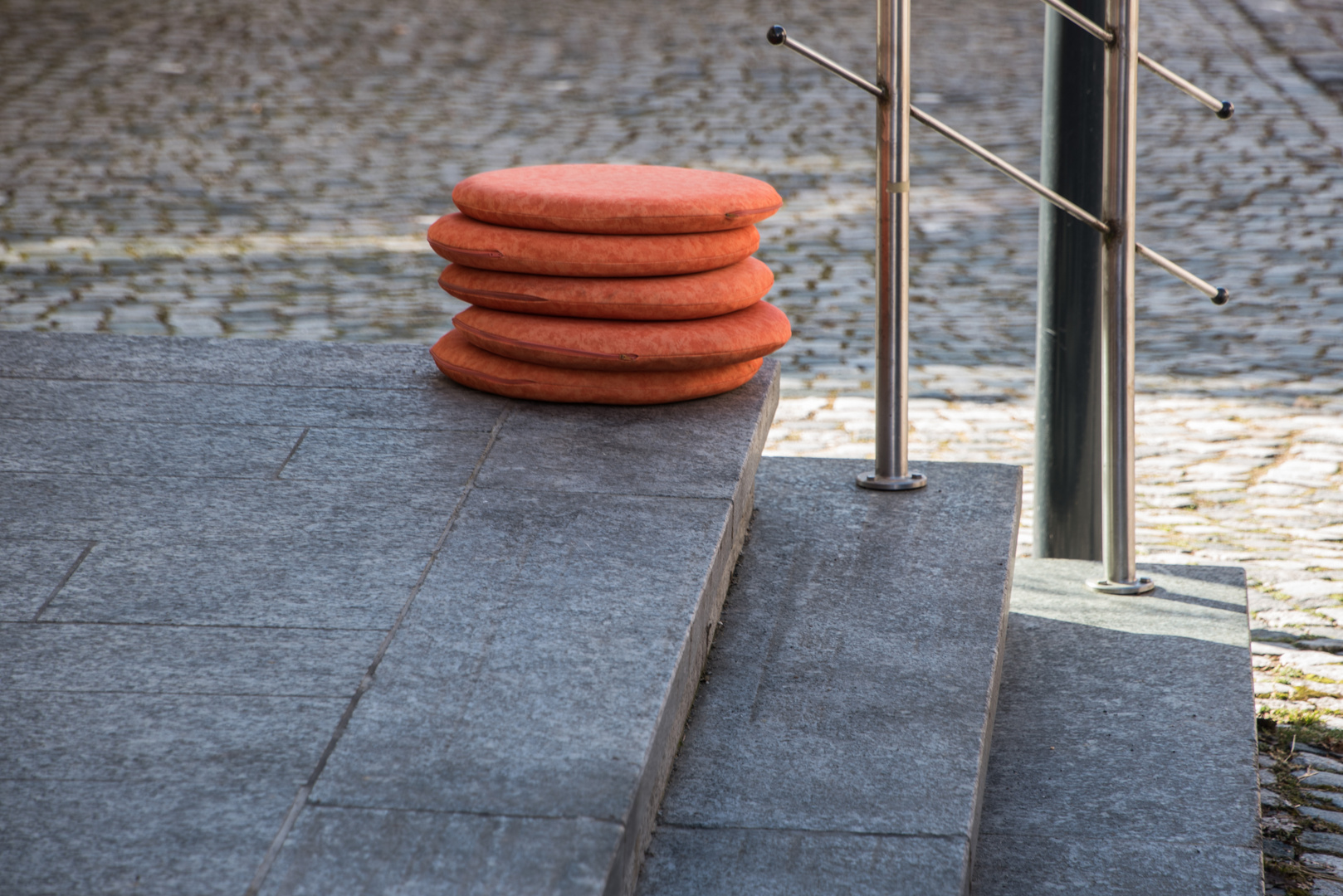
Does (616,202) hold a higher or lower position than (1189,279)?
higher

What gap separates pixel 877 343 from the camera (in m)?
4.09

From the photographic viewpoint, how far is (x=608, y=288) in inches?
159

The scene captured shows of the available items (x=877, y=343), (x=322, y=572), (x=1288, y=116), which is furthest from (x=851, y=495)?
(x=1288, y=116)

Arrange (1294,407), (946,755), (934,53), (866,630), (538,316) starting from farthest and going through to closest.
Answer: (934,53) < (1294,407) < (538,316) < (866,630) < (946,755)

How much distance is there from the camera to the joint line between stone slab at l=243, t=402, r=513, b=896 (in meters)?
2.21

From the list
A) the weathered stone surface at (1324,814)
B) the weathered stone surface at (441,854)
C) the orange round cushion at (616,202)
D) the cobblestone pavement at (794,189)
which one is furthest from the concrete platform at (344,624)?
the cobblestone pavement at (794,189)

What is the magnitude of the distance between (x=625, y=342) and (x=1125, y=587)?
1463 mm

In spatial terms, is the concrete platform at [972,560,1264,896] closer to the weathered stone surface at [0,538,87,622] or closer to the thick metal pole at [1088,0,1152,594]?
the thick metal pole at [1088,0,1152,594]

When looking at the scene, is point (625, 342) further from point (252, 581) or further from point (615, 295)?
point (252, 581)

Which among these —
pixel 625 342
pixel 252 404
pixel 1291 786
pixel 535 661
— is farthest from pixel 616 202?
pixel 1291 786

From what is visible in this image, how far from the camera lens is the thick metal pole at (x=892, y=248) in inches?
152

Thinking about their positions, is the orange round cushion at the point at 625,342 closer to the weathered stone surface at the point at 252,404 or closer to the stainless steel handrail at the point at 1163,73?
the weathered stone surface at the point at 252,404

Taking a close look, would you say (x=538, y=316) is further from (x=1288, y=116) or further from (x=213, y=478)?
(x=1288, y=116)

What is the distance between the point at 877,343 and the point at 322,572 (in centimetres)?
165
